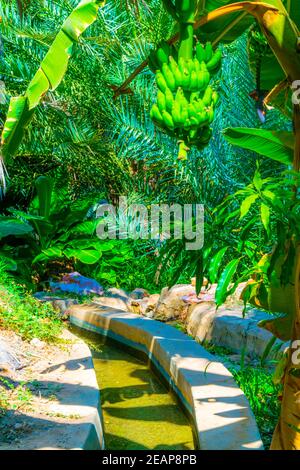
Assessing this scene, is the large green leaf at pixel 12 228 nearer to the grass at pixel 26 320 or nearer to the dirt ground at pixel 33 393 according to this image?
the grass at pixel 26 320

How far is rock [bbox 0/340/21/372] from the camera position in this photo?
4763mm

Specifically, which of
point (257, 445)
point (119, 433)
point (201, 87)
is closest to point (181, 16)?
point (201, 87)

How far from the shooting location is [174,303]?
8.27 m

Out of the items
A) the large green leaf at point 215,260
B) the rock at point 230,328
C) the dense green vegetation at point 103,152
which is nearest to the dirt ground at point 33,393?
the dense green vegetation at point 103,152

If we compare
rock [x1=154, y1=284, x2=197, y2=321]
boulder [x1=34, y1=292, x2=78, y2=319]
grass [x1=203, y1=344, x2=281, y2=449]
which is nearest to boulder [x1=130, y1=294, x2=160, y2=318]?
rock [x1=154, y1=284, x2=197, y2=321]

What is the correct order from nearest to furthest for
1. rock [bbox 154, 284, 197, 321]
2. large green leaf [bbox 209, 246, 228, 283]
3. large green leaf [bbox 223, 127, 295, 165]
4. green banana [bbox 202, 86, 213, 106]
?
green banana [bbox 202, 86, 213, 106], large green leaf [bbox 209, 246, 228, 283], large green leaf [bbox 223, 127, 295, 165], rock [bbox 154, 284, 197, 321]

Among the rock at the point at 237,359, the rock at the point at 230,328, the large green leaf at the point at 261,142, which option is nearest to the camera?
the large green leaf at the point at 261,142

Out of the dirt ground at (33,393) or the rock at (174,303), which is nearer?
the dirt ground at (33,393)

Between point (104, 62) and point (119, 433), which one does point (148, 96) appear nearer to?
point (104, 62)

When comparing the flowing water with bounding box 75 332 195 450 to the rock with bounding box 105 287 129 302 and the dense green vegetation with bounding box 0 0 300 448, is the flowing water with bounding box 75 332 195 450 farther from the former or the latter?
the rock with bounding box 105 287 129 302

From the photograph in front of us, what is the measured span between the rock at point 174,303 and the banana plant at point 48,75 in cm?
526

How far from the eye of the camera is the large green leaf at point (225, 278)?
8.52 feet

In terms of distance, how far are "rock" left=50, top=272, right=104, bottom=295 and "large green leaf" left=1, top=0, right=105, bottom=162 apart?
6603 mm

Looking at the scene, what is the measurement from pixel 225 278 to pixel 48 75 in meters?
1.22
